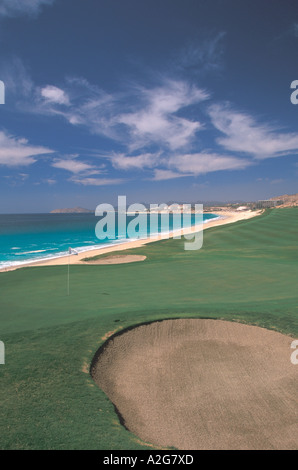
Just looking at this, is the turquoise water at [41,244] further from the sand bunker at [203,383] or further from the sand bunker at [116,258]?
the sand bunker at [203,383]

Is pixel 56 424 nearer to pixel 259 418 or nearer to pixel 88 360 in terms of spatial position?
pixel 88 360

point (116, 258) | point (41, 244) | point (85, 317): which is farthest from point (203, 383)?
point (41, 244)

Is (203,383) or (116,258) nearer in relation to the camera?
(203,383)

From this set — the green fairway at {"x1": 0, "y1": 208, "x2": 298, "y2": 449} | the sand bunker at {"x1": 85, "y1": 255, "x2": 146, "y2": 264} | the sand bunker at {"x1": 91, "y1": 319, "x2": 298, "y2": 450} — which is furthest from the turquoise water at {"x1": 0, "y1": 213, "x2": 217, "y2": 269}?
the sand bunker at {"x1": 91, "y1": 319, "x2": 298, "y2": 450}

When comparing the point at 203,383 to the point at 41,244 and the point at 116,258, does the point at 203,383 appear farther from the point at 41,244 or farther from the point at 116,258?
the point at 41,244

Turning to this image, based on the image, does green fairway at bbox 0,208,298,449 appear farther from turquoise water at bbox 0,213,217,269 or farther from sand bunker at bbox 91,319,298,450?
turquoise water at bbox 0,213,217,269

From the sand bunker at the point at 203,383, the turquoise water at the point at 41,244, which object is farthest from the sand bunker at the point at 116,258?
the sand bunker at the point at 203,383
